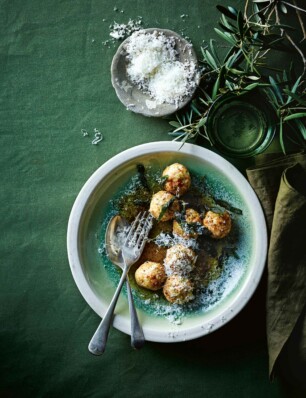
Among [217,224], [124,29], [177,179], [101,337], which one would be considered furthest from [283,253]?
[124,29]

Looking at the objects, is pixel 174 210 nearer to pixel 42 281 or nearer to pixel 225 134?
pixel 225 134

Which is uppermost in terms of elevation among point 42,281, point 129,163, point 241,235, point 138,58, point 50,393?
point 138,58

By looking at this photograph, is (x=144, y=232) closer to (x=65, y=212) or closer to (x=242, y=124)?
(x=65, y=212)

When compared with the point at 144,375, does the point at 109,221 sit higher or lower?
higher

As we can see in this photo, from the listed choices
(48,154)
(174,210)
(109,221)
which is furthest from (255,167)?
(48,154)

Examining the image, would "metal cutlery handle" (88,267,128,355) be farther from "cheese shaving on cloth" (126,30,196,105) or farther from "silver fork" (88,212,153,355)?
"cheese shaving on cloth" (126,30,196,105)

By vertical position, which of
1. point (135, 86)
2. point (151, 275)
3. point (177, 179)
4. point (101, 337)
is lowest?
point (101, 337)

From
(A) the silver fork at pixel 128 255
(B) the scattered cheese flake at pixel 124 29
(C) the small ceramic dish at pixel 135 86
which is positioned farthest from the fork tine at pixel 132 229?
(B) the scattered cheese flake at pixel 124 29
